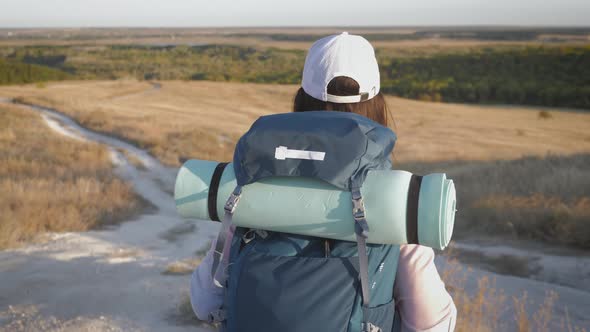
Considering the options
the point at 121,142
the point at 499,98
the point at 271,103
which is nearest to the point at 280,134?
the point at 121,142

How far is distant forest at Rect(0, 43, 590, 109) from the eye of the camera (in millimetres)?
55906

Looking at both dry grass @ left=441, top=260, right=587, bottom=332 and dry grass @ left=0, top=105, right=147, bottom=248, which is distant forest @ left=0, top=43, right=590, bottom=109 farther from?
dry grass @ left=441, top=260, right=587, bottom=332

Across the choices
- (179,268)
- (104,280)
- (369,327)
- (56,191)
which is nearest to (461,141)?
(56,191)

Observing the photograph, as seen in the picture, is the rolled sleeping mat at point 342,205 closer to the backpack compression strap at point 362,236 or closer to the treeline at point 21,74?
the backpack compression strap at point 362,236

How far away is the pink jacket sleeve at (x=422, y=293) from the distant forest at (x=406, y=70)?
5442 centimetres

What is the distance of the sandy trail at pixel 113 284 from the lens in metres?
4.46

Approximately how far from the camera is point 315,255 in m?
1.64

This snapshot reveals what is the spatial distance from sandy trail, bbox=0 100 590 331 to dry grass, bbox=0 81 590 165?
8256mm

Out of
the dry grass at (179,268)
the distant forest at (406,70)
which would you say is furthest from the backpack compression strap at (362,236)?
the distant forest at (406,70)

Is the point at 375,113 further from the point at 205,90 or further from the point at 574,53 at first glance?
the point at 574,53

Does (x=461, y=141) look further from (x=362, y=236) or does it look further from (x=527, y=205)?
(x=362, y=236)

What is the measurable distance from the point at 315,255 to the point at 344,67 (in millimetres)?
640

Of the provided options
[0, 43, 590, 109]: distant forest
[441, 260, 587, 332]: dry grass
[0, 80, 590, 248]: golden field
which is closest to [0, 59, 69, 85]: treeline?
[0, 43, 590, 109]: distant forest

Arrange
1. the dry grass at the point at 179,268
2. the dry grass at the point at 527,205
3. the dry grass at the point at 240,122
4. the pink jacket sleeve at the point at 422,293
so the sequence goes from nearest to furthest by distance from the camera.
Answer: the pink jacket sleeve at the point at 422,293, the dry grass at the point at 179,268, the dry grass at the point at 527,205, the dry grass at the point at 240,122
